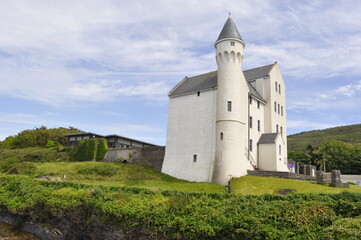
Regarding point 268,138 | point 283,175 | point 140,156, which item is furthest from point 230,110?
point 140,156

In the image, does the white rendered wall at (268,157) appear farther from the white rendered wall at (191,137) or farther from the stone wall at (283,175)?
the white rendered wall at (191,137)

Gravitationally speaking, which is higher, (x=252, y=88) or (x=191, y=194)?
(x=252, y=88)

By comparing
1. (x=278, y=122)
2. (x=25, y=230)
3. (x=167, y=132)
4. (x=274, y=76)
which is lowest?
(x=25, y=230)

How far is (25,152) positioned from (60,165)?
15.3 m

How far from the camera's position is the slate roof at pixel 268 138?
37062 millimetres

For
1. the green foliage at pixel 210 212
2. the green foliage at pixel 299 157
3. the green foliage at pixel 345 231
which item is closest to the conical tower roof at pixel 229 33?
the green foliage at pixel 210 212

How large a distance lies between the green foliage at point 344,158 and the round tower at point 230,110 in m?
44.9

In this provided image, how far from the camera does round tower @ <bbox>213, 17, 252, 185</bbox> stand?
31.9 metres

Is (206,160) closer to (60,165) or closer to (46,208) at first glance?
(46,208)

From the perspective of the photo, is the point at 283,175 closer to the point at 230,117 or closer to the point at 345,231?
the point at 230,117

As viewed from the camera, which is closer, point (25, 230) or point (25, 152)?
point (25, 230)

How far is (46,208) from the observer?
74.3ft

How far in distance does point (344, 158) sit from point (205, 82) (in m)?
53.5

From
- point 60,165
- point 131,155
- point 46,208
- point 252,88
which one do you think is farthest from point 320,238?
point 60,165
